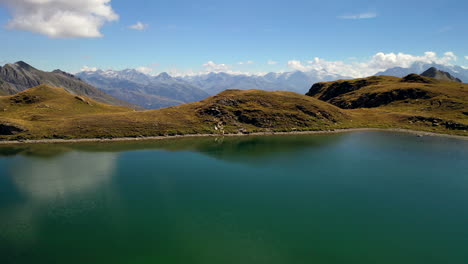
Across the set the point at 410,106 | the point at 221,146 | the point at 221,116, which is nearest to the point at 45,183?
the point at 221,146

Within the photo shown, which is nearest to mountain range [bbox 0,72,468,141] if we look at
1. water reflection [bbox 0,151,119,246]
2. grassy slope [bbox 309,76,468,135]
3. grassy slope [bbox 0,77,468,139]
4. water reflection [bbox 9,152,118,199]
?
grassy slope [bbox 0,77,468,139]

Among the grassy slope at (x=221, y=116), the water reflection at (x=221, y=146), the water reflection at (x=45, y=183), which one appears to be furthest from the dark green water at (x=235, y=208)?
the grassy slope at (x=221, y=116)

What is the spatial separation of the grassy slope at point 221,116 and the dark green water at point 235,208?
108 ft

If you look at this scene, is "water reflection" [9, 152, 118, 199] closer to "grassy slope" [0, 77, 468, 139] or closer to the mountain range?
the mountain range

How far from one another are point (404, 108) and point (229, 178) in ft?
451

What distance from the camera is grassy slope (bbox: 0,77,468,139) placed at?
344ft

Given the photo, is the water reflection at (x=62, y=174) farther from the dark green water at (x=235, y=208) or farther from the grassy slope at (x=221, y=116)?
the grassy slope at (x=221, y=116)

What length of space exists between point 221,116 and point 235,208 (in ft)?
282

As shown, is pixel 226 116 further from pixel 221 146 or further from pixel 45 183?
pixel 45 183

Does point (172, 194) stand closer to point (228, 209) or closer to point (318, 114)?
point (228, 209)

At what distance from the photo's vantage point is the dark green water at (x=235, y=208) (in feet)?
96.6

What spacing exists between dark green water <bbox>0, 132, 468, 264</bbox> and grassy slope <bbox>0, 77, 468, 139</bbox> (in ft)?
108

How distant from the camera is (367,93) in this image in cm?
18025

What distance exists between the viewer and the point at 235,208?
39906 mm
